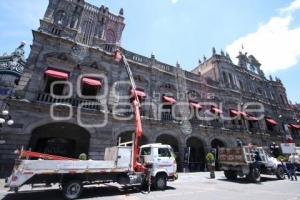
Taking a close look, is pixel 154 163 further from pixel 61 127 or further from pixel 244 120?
pixel 244 120

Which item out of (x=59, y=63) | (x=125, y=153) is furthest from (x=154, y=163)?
(x=59, y=63)

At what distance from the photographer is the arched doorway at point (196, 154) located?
21875mm

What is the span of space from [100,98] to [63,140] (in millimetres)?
4800

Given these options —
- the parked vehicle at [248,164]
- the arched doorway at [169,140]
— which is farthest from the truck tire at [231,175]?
the arched doorway at [169,140]

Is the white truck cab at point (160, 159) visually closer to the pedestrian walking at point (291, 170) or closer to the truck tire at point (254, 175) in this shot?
the truck tire at point (254, 175)

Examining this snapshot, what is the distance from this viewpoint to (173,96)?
20.8 meters

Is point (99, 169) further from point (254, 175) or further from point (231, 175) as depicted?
point (231, 175)

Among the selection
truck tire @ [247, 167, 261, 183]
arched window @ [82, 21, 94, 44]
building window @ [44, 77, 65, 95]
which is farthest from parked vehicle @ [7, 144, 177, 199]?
arched window @ [82, 21, 94, 44]

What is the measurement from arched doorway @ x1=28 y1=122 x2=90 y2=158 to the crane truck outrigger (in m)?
6.41

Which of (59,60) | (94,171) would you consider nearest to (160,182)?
(94,171)

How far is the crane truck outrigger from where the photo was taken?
718 cm

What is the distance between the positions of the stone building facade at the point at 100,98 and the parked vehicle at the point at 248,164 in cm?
508

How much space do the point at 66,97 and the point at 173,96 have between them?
1091 cm

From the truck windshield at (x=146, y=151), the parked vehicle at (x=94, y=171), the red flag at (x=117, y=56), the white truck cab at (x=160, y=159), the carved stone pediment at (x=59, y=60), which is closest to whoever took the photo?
the parked vehicle at (x=94, y=171)
